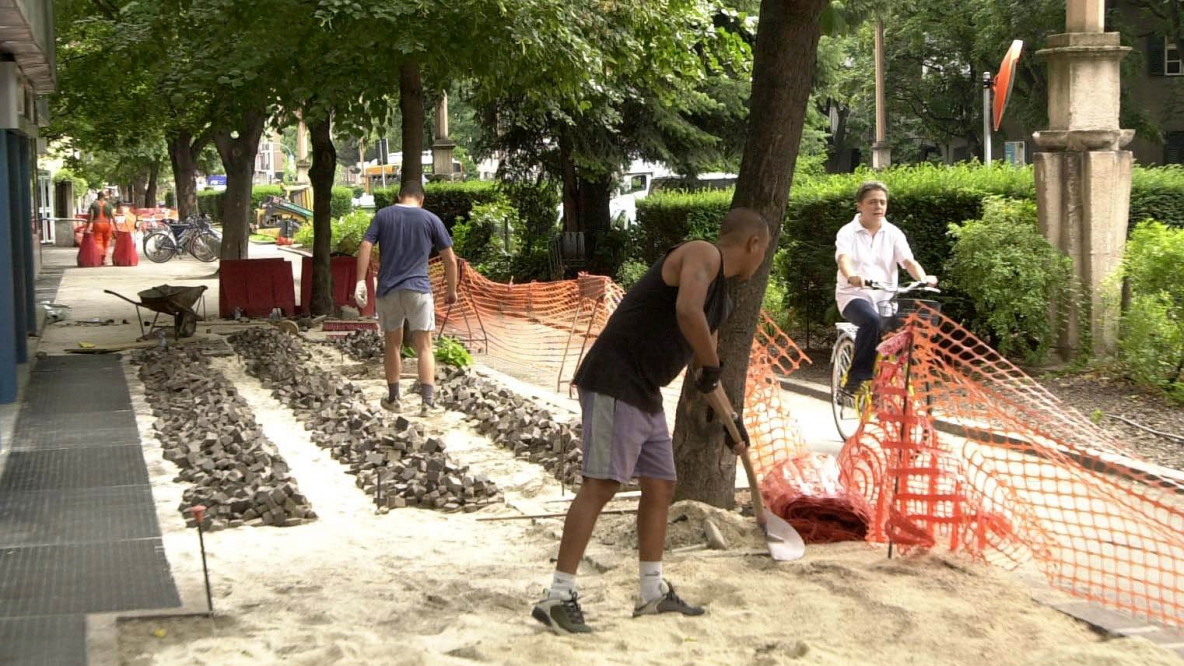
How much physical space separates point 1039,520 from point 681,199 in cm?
1462

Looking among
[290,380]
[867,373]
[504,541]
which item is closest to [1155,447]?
[867,373]

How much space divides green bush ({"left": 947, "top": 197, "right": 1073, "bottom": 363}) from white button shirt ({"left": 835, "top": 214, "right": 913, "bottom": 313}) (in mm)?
2758

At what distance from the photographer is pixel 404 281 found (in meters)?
11.6

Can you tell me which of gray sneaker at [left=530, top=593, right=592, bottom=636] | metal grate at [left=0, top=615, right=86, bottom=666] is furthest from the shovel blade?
metal grate at [left=0, top=615, right=86, bottom=666]

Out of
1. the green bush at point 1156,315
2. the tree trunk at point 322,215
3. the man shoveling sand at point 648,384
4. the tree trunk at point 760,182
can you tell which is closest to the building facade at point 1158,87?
the tree trunk at point 322,215

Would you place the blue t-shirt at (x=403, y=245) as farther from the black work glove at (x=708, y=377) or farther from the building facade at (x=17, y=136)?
the black work glove at (x=708, y=377)

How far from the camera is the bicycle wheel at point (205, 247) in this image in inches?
1470

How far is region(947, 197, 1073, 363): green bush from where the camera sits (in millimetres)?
12359

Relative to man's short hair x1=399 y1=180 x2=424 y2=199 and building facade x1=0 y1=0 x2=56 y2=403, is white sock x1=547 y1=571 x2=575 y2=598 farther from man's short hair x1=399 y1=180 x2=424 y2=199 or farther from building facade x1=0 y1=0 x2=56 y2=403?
man's short hair x1=399 y1=180 x2=424 y2=199

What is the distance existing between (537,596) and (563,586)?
2.27ft

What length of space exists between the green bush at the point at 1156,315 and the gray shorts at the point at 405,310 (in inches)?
231

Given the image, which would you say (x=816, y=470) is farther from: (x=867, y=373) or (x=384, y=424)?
(x=384, y=424)

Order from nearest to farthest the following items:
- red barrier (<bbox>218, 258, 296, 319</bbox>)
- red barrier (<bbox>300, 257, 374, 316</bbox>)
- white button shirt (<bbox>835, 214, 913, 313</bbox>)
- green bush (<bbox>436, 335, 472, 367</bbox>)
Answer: white button shirt (<bbox>835, 214, 913, 313</bbox>)
green bush (<bbox>436, 335, 472, 367</bbox>)
red barrier (<bbox>218, 258, 296, 319</bbox>)
red barrier (<bbox>300, 257, 374, 316</bbox>)

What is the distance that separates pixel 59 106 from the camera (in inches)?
990
